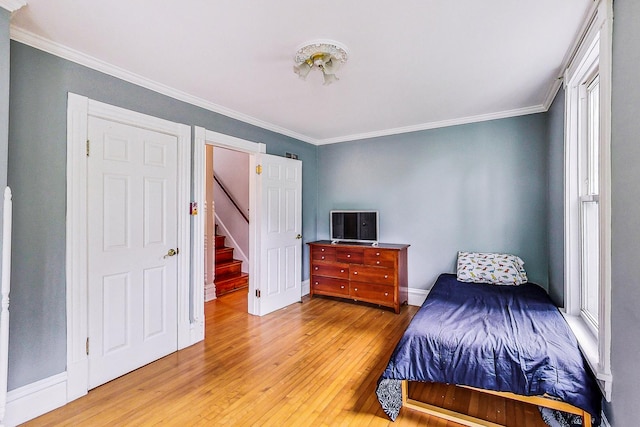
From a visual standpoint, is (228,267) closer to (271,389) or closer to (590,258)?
(271,389)

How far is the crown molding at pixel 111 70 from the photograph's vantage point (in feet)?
6.13

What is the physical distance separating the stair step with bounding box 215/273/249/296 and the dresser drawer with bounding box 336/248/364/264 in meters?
1.80

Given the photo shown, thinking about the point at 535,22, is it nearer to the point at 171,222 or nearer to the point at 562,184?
the point at 562,184

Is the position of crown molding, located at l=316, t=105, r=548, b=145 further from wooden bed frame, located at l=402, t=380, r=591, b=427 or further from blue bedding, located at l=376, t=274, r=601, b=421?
wooden bed frame, located at l=402, t=380, r=591, b=427

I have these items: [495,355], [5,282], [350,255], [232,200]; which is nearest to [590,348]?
[495,355]

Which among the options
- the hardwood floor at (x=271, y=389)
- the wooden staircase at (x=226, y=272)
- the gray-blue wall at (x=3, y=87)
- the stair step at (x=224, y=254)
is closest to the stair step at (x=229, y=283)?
the wooden staircase at (x=226, y=272)

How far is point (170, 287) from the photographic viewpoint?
106 inches

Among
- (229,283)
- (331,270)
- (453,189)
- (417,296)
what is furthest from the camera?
(229,283)

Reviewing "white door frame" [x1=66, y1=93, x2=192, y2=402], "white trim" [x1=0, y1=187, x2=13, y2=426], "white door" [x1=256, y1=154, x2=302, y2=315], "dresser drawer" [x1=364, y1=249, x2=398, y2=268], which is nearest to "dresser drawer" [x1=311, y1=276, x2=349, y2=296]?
"white door" [x1=256, y1=154, x2=302, y2=315]

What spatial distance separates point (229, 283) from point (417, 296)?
9.33ft

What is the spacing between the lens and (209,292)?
168 inches

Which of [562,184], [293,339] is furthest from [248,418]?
[562,184]

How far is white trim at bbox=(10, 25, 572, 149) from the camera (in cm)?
193

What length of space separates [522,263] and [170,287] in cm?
368
